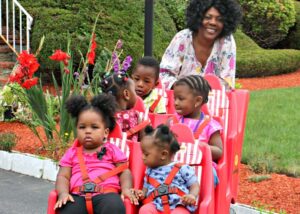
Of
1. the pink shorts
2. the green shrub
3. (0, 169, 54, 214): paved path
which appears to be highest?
the pink shorts

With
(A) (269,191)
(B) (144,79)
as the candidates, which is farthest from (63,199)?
(A) (269,191)

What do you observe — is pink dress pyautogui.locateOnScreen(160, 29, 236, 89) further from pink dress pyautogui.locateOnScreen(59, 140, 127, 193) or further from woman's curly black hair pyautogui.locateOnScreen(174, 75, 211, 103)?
pink dress pyautogui.locateOnScreen(59, 140, 127, 193)

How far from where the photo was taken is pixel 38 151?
7410 mm

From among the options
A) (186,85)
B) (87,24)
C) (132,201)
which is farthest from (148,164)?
(87,24)

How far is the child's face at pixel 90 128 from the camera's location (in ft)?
13.4

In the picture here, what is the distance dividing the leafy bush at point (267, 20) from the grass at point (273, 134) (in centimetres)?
510

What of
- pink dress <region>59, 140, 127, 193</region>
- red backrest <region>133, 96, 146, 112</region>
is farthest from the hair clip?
red backrest <region>133, 96, 146, 112</region>

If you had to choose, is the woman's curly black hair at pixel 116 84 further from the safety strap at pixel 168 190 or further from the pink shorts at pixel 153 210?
the pink shorts at pixel 153 210

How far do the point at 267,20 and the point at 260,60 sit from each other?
2840mm

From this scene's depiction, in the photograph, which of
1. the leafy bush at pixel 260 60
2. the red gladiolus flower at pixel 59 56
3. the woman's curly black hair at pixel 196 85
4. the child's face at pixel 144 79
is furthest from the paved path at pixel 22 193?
the leafy bush at pixel 260 60

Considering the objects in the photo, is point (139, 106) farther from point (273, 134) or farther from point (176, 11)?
point (176, 11)

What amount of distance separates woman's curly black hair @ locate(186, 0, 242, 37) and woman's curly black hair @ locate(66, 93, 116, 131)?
1494mm

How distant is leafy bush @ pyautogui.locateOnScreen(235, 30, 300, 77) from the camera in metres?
15.0

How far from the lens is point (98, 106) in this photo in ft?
13.7
